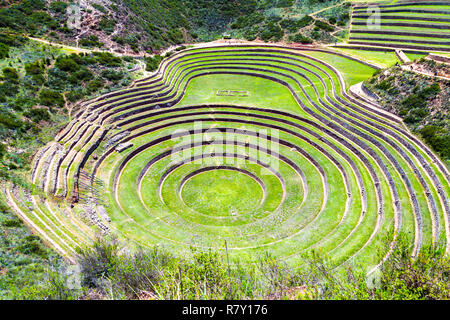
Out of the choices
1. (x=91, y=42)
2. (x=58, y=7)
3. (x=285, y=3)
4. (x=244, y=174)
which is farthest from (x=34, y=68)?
(x=285, y=3)

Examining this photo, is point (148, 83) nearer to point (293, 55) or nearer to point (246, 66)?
point (246, 66)

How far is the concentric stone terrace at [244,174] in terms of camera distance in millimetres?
22062

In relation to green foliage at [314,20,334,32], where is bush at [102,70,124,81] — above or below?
below

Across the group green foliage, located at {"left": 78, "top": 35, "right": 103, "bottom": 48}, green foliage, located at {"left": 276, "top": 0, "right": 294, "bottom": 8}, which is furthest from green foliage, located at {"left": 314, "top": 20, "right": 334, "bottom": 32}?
green foliage, located at {"left": 78, "top": 35, "right": 103, "bottom": 48}

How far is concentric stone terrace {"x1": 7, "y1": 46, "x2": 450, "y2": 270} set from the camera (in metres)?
22.1

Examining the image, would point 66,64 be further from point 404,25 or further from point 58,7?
point 404,25

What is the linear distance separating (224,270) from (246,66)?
4303 cm

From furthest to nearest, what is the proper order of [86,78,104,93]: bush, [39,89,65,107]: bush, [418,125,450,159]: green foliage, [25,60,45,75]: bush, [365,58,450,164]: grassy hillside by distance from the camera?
[86,78,104,93]: bush → [25,60,45,75]: bush → [39,89,65,107]: bush → [365,58,450,164]: grassy hillside → [418,125,450,159]: green foliage

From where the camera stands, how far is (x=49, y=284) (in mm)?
14625

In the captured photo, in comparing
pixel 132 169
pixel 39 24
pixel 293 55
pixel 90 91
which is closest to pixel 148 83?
pixel 90 91

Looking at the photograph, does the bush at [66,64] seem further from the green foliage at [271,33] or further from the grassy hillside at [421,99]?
the grassy hillside at [421,99]

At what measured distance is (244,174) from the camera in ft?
105

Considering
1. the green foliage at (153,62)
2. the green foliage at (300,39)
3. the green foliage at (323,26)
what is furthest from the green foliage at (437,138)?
the green foliage at (153,62)

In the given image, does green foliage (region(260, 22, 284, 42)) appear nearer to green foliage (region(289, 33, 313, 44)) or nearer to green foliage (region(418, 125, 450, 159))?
green foliage (region(289, 33, 313, 44))
